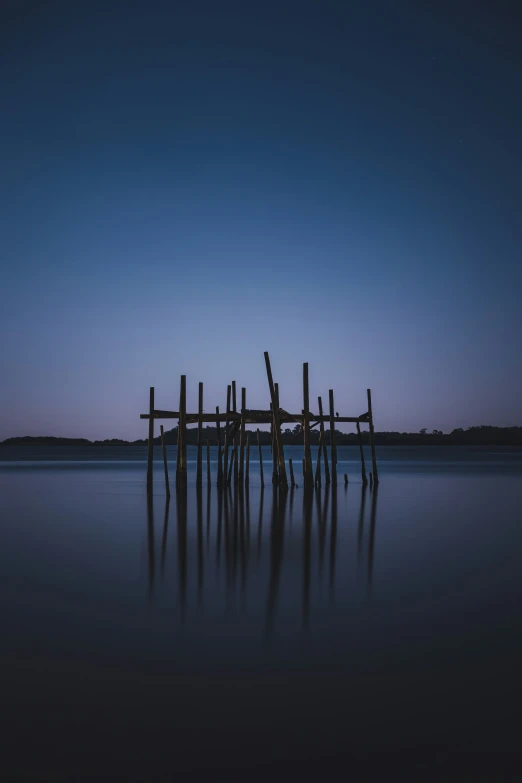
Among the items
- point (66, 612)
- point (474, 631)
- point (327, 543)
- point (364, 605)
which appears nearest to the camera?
point (474, 631)

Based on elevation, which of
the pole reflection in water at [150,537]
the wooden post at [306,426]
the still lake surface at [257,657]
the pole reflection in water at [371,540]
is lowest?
the pole reflection in water at [371,540]

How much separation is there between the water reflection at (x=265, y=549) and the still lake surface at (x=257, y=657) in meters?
0.07

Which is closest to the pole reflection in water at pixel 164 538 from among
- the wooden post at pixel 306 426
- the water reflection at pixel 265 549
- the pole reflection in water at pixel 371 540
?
the water reflection at pixel 265 549

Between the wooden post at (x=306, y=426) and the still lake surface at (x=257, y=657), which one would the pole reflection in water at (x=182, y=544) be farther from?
the wooden post at (x=306, y=426)

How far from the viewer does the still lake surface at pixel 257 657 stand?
359cm

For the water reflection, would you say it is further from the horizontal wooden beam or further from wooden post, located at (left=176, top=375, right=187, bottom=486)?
the horizontal wooden beam

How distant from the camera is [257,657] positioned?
5.20 meters

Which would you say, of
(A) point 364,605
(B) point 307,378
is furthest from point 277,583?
(B) point 307,378

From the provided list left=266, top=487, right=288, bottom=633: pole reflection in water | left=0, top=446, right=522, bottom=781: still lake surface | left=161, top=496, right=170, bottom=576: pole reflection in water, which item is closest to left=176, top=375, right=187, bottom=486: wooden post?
left=161, top=496, right=170, bottom=576: pole reflection in water

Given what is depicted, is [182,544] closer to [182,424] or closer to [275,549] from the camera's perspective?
[275,549]

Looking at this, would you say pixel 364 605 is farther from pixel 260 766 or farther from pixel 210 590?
pixel 260 766

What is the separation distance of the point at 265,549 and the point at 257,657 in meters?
6.05

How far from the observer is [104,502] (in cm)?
2058

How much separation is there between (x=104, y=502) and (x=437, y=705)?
1786cm
